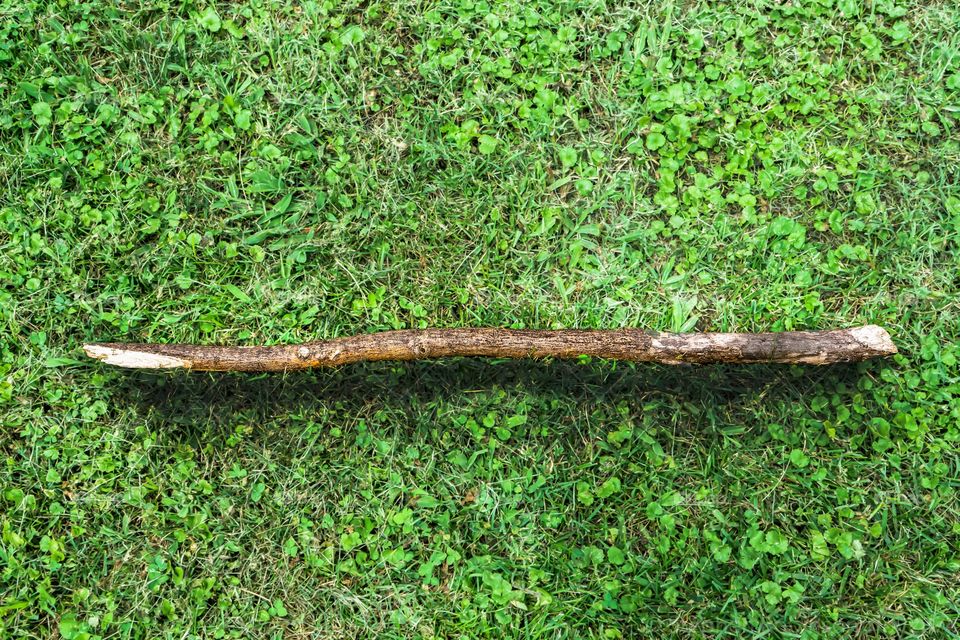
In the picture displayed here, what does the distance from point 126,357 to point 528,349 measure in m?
1.74

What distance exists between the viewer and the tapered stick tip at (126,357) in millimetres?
3014

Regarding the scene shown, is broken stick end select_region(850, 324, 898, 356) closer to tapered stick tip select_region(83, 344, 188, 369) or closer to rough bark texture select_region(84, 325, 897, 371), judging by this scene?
rough bark texture select_region(84, 325, 897, 371)

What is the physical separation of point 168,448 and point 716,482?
2541 mm

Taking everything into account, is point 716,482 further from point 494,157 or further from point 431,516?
point 494,157

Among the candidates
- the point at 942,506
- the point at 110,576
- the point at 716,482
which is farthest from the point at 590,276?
the point at 110,576

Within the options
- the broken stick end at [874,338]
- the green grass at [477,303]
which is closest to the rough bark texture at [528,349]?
the broken stick end at [874,338]

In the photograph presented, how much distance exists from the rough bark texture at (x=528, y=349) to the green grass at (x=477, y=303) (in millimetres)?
249

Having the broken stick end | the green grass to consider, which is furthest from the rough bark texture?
the green grass

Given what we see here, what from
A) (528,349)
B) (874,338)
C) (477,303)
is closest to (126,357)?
(477,303)

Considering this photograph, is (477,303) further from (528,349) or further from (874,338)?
(874,338)

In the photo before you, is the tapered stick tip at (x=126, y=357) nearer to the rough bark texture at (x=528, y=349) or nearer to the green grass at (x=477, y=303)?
the rough bark texture at (x=528, y=349)

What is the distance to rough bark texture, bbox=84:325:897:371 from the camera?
3.01 m

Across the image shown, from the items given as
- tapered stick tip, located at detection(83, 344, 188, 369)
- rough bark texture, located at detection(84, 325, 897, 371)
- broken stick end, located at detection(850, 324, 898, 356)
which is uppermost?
→ broken stick end, located at detection(850, 324, 898, 356)

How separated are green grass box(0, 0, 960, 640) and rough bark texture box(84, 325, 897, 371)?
0.82 ft
